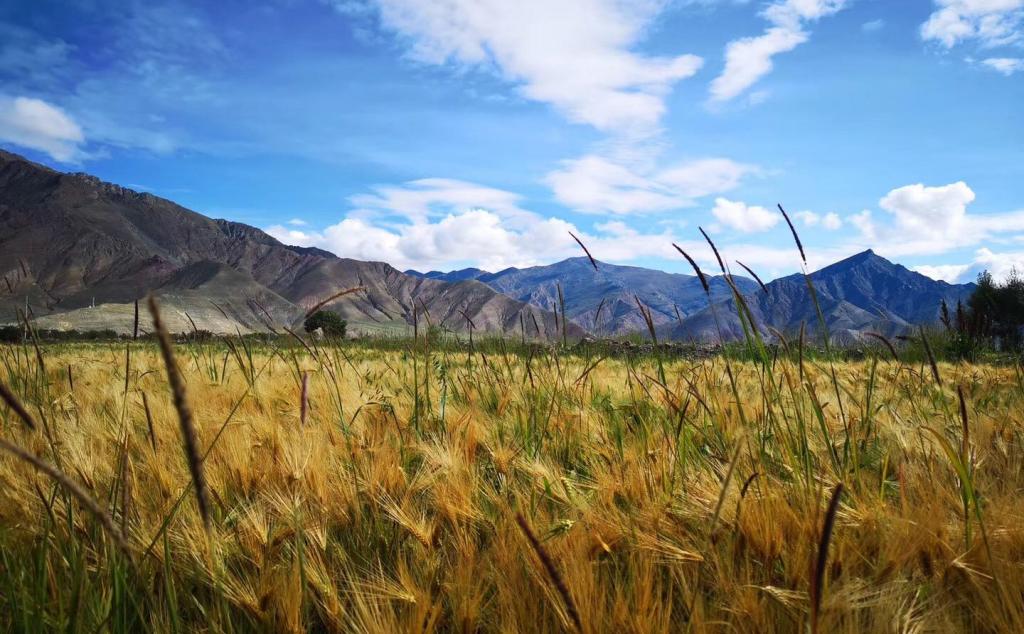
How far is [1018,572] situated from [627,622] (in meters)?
0.92

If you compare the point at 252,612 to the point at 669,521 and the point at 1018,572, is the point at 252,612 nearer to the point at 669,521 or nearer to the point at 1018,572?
the point at 669,521

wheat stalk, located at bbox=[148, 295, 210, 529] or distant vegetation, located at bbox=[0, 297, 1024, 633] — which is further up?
wheat stalk, located at bbox=[148, 295, 210, 529]

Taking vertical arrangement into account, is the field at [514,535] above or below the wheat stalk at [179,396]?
below

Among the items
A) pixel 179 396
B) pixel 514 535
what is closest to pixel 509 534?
pixel 514 535

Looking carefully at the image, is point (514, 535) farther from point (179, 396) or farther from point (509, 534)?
point (179, 396)

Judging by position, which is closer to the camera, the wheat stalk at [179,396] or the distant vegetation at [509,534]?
the wheat stalk at [179,396]

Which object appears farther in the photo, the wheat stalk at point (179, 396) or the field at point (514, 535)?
the field at point (514, 535)

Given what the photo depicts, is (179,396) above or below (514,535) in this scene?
above

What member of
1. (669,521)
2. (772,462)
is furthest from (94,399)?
(772,462)

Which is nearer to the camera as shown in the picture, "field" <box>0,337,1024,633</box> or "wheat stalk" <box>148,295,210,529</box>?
"wheat stalk" <box>148,295,210,529</box>

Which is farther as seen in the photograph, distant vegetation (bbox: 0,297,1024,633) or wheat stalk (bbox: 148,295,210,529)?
distant vegetation (bbox: 0,297,1024,633)

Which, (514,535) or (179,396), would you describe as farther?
(514,535)

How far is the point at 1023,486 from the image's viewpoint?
6.06ft

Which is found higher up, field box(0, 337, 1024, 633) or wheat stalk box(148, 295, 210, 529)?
wheat stalk box(148, 295, 210, 529)
